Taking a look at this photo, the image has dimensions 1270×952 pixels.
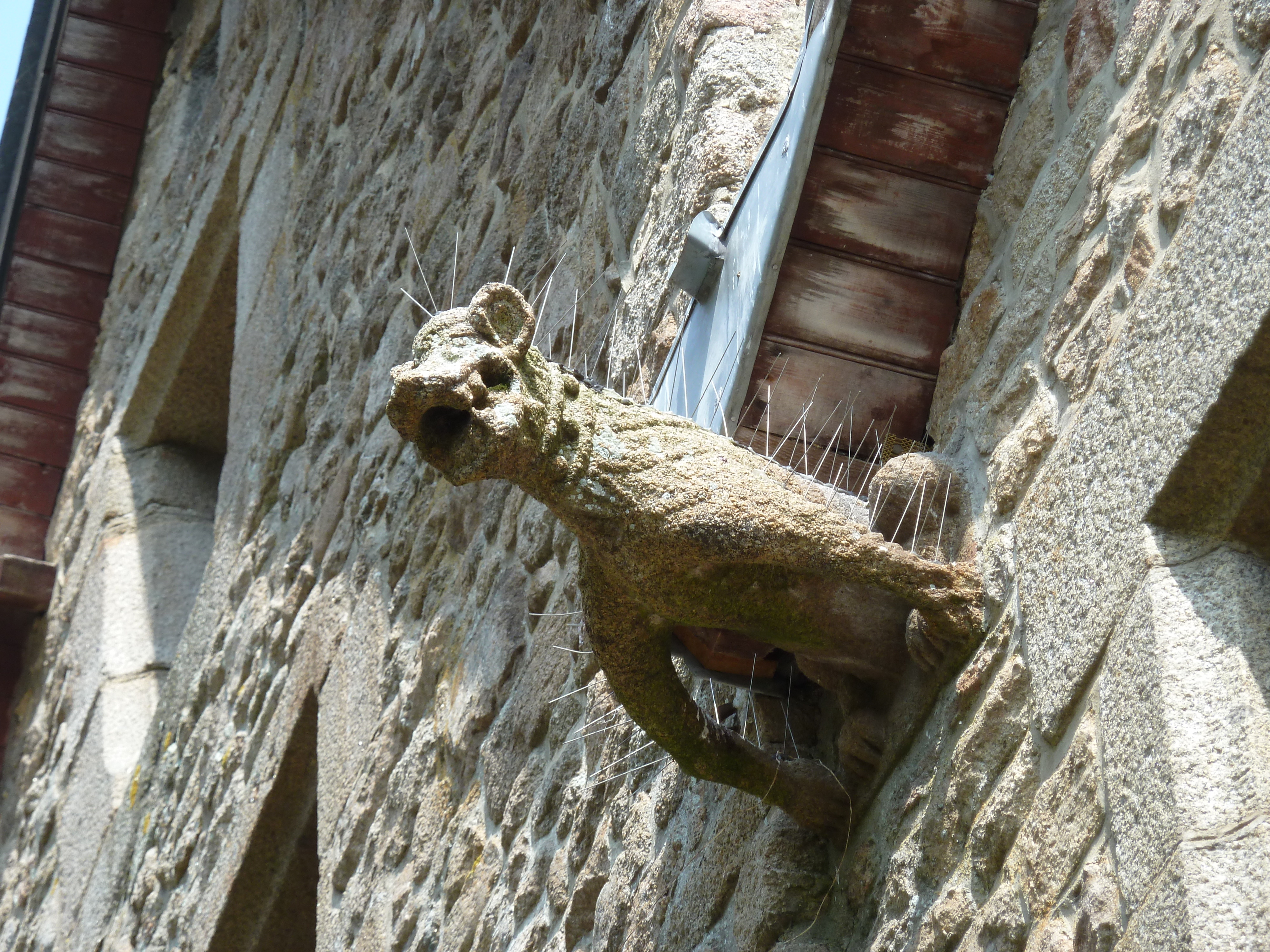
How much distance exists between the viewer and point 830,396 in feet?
7.89

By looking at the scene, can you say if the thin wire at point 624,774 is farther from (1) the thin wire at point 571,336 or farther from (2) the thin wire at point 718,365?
(1) the thin wire at point 571,336

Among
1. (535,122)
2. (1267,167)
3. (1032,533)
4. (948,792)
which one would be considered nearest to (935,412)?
(1032,533)

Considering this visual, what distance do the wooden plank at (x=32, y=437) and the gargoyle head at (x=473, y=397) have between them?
6282 millimetres

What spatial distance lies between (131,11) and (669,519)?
23.5 ft

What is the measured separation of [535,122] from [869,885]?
97.8 inches

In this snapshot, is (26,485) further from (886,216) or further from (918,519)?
(918,519)

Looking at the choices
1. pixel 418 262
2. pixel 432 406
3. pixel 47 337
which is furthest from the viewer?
pixel 47 337

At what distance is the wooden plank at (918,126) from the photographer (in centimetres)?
237

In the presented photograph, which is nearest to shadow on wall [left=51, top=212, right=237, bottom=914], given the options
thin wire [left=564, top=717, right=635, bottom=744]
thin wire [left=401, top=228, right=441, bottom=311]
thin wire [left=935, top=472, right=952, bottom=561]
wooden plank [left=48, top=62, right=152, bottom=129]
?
wooden plank [left=48, top=62, right=152, bottom=129]

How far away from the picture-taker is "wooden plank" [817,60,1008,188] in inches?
93.4

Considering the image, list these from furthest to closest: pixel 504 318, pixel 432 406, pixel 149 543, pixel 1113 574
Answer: pixel 149 543, pixel 504 318, pixel 432 406, pixel 1113 574

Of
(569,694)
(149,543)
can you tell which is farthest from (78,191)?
(569,694)

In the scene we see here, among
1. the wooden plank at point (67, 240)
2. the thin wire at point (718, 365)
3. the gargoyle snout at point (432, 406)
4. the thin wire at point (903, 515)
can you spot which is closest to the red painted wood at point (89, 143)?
the wooden plank at point (67, 240)

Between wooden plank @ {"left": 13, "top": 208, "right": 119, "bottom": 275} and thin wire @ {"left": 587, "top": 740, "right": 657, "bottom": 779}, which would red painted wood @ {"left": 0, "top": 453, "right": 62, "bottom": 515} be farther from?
thin wire @ {"left": 587, "top": 740, "right": 657, "bottom": 779}
